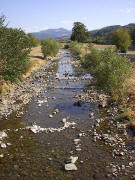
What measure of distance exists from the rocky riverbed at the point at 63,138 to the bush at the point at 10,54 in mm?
4581

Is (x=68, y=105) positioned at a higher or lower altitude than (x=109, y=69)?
lower

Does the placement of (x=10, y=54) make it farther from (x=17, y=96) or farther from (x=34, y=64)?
(x=34, y=64)

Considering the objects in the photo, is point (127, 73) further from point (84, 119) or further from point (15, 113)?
point (15, 113)

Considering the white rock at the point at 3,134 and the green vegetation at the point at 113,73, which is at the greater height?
the green vegetation at the point at 113,73

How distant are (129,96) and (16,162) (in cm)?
2027

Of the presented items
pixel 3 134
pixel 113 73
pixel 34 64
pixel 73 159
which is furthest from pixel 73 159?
pixel 34 64

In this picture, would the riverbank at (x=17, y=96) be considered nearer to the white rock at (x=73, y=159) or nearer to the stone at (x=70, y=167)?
the white rock at (x=73, y=159)

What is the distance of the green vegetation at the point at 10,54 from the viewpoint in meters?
26.1

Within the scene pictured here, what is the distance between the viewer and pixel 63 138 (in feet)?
68.5

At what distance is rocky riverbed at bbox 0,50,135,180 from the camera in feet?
52.4

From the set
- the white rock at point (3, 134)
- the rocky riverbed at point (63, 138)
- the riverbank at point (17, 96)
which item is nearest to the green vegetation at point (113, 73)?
the rocky riverbed at point (63, 138)

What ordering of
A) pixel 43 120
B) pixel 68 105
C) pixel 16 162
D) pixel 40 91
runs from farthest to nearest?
pixel 40 91, pixel 68 105, pixel 43 120, pixel 16 162

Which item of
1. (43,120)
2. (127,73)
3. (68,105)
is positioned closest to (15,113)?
A: (43,120)

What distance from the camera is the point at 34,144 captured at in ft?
65.0
